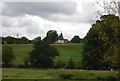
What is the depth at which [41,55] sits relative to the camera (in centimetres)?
6788

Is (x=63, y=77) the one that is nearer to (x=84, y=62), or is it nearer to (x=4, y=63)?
(x=84, y=62)

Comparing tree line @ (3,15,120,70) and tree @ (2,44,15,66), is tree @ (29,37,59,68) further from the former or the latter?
tree @ (2,44,15,66)

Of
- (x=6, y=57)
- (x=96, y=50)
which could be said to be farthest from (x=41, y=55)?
(x=96, y=50)

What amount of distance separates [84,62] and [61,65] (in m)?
10.3

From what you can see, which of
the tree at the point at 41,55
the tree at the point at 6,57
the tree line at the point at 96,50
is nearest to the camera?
the tree line at the point at 96,50

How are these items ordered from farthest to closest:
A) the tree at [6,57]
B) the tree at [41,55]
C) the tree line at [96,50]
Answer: the tree at [6,57] < the tree at [41,55] < the tree line at [96,50]

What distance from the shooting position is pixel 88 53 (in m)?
55.9

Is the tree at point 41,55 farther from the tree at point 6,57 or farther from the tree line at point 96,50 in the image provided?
the tree at point 6,57

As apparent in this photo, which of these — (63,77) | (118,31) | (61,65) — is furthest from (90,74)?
(61,65)

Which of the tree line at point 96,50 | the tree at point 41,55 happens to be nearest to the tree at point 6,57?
the tree line at point 96,50

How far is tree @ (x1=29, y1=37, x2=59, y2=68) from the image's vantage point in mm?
67938

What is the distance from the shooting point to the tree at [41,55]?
67938 millimetres

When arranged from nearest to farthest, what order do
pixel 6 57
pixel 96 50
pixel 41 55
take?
pixel 96 50 < pixel 41 55 < pixel 6 57

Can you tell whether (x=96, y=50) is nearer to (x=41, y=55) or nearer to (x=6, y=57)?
(x=41, y=55)
